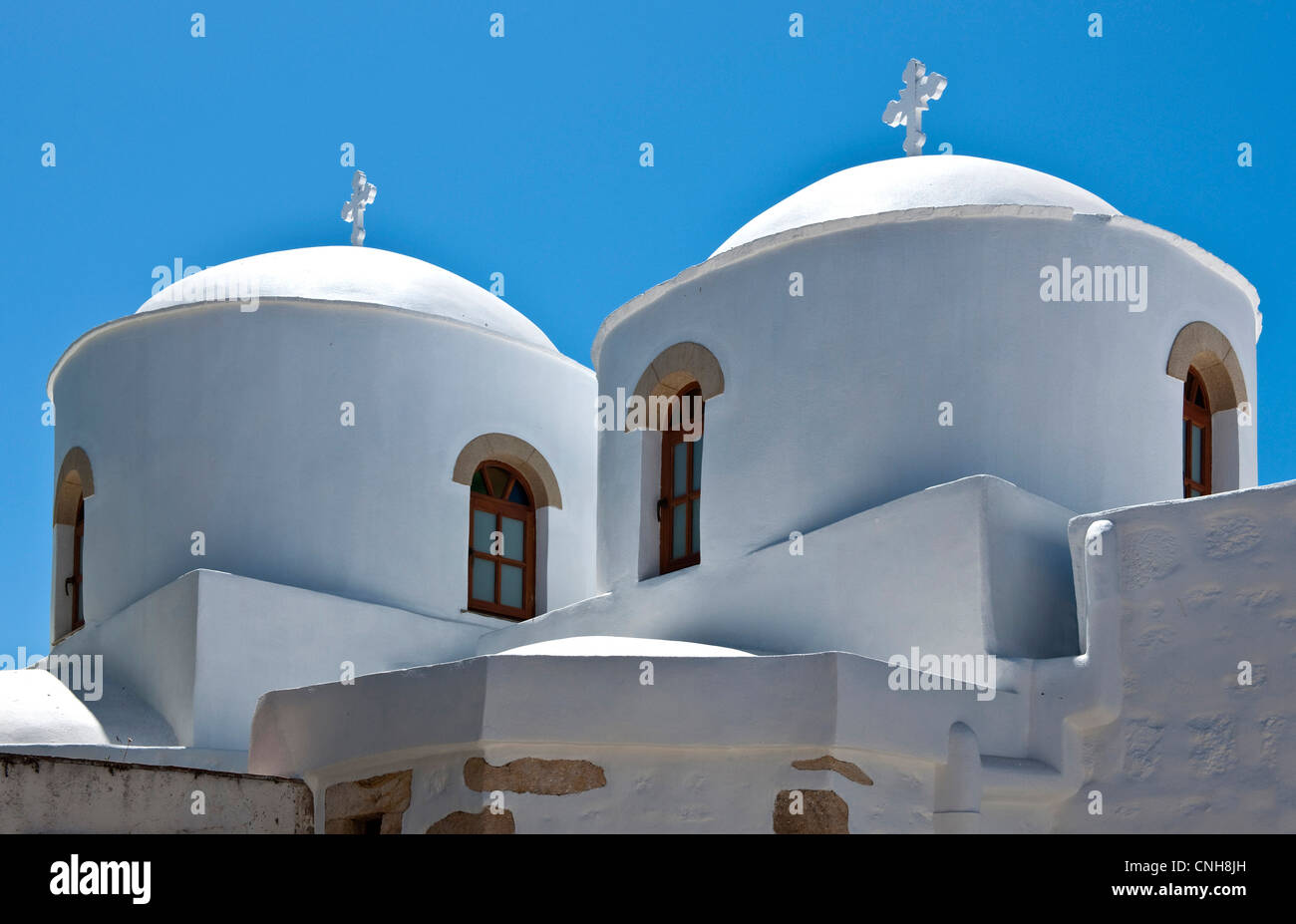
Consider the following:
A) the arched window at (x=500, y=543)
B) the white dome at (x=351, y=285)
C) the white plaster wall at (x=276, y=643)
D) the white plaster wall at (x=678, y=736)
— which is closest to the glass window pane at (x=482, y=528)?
the arched window at (x=500, y=543)

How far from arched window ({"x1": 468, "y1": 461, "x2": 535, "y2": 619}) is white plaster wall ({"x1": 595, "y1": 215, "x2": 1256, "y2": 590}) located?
2.76m

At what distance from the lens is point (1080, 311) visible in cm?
927

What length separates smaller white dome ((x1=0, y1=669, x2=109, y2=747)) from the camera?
995cm

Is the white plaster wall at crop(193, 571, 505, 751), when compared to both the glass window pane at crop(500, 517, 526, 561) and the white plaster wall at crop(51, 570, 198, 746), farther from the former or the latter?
the glass window pane at crop(500, 517, 526, 561)

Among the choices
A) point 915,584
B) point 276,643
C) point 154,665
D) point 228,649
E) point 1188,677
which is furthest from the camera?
point 154,665

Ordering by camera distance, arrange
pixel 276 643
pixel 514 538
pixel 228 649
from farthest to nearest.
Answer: pixel 514 538, pixel 276 643, pixel 228 649

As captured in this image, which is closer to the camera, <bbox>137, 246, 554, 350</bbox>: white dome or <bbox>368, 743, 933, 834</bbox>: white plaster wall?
<bbox>368, 743, 933, 834</bbox>: white plaster wall

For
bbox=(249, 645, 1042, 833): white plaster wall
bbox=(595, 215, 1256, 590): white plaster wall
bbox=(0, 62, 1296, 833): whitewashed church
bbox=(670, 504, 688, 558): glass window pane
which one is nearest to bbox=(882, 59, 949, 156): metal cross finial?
bbox=(0, 62, 1296, 833): whitewashed church

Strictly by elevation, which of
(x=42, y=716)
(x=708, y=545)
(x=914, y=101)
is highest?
(x=914, y=101)

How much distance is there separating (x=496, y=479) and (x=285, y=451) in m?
1.59

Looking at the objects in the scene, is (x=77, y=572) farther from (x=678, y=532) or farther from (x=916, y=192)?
(x=916, y=192)

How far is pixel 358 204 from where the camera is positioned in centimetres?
1341

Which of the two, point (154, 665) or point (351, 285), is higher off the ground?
point (351, 285)

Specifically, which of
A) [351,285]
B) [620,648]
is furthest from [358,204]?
[620,648]
